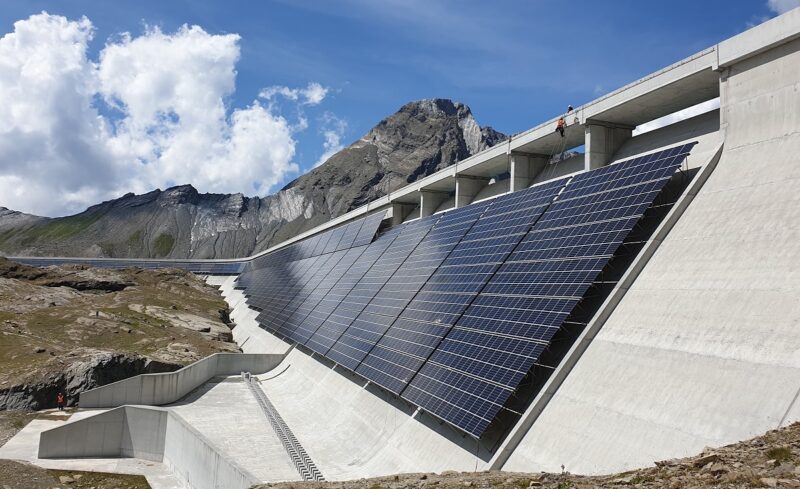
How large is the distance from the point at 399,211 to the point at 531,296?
106 feet

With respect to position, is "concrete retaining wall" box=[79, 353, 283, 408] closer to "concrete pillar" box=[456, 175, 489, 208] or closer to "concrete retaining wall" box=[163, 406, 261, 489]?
"concrete retaining wall" box=[163, 406, 261, 489]

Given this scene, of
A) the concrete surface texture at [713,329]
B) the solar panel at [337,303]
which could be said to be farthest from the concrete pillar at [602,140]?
the solar panel at [337,303]

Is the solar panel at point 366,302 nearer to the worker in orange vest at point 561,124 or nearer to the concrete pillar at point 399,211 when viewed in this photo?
the concrete pillar at point 399,211

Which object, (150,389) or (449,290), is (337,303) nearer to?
(150,389)

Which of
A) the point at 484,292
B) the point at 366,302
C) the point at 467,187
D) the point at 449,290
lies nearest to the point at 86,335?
the point at 366,302

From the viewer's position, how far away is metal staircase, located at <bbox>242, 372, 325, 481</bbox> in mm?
18672

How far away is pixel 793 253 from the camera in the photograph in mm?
12664

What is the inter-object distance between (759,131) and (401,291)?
1663 cm

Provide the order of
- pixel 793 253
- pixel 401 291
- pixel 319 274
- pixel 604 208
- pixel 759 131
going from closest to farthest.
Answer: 1. pixel 793 253
2. pixel 759 131
3. pixel 604 208
4. pixel 401 291
5. pixel 319 274

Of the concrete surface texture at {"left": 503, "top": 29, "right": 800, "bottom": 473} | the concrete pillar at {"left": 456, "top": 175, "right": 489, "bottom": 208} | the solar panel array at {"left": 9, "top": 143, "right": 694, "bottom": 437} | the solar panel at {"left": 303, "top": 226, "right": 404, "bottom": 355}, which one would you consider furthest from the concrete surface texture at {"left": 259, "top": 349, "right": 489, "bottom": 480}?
the concrete pillar at {"left": 456, "top": 175, "right": 489, "bottom": 208}

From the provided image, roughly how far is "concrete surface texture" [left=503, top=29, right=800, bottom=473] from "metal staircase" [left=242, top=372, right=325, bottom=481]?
796cm

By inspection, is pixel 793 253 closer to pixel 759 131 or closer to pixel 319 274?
pixel 759 131

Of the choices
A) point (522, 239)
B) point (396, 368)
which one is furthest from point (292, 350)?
point (522, 239)

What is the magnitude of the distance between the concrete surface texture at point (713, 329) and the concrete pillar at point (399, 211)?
33288mm
